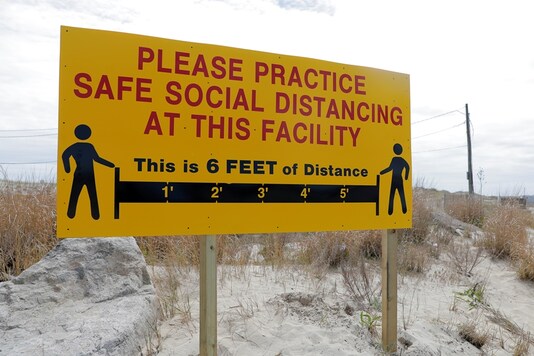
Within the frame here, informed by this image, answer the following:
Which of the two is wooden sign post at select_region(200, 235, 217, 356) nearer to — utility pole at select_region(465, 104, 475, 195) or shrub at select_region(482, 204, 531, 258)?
shrub at select_region(482, 204, 531, 258)

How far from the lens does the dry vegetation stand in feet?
16.3

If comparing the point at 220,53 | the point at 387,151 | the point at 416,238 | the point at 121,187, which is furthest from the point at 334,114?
the point at 416,238

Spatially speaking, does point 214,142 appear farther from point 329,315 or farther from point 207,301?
point 329,315

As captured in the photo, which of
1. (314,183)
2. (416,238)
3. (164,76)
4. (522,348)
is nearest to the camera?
(164,76)

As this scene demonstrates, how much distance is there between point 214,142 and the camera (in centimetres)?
342

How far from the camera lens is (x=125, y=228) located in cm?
317

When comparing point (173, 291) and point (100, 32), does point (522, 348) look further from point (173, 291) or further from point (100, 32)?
point (100, 32)

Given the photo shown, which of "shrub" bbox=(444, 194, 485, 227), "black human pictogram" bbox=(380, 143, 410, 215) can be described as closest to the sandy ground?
"black human pictogram" bbox=(380, 143, 410, 215)

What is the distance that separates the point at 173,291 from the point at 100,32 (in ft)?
9.07

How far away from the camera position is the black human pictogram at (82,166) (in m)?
3.09

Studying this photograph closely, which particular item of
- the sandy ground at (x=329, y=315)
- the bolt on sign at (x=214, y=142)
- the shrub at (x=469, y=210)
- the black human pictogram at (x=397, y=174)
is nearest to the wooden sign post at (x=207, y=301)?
the bolt on sign at (x=214, y=142)

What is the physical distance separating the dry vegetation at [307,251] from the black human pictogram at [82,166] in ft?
5.29

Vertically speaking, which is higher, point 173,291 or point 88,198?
point 88,198

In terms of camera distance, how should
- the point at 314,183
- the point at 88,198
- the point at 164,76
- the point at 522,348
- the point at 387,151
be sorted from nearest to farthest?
the point at 88,198 → the point at 164,76 → the point at 314,183 → the point at 387,151 → the point at 522,348
